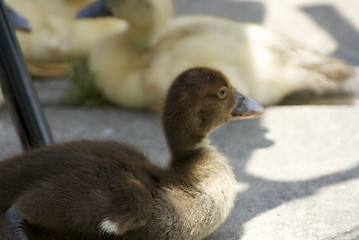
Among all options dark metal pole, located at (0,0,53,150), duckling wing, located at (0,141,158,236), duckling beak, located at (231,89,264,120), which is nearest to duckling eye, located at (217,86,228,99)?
duckling beak, located at (231,89,264,120)

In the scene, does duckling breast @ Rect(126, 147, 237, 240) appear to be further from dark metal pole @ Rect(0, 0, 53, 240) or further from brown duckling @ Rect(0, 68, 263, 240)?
dark metal pole @ Rect(0, 0, 53, 240)

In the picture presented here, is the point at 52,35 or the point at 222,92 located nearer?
the point at 222,92

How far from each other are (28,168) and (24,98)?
22.7 inches

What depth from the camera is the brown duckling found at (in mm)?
1728

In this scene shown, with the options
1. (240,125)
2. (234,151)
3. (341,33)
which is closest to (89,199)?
(234,151)

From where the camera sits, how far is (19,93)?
2.33 metres

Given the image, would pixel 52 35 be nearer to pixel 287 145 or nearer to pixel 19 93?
pixel 19 93

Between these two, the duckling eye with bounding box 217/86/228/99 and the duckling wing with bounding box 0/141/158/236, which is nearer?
the duckling wing with bounding box 0/141/158/236

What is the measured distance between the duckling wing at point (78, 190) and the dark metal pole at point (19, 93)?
46 centimetres

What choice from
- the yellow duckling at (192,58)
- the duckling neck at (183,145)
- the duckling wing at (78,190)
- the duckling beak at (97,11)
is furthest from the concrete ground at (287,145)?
the duckling beak at (97,11)

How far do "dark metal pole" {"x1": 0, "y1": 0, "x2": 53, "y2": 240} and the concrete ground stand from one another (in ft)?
1.59

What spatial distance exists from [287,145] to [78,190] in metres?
1.34

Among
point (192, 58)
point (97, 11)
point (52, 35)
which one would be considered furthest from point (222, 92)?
point (52, 35)

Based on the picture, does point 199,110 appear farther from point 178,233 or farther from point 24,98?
point 24,98
